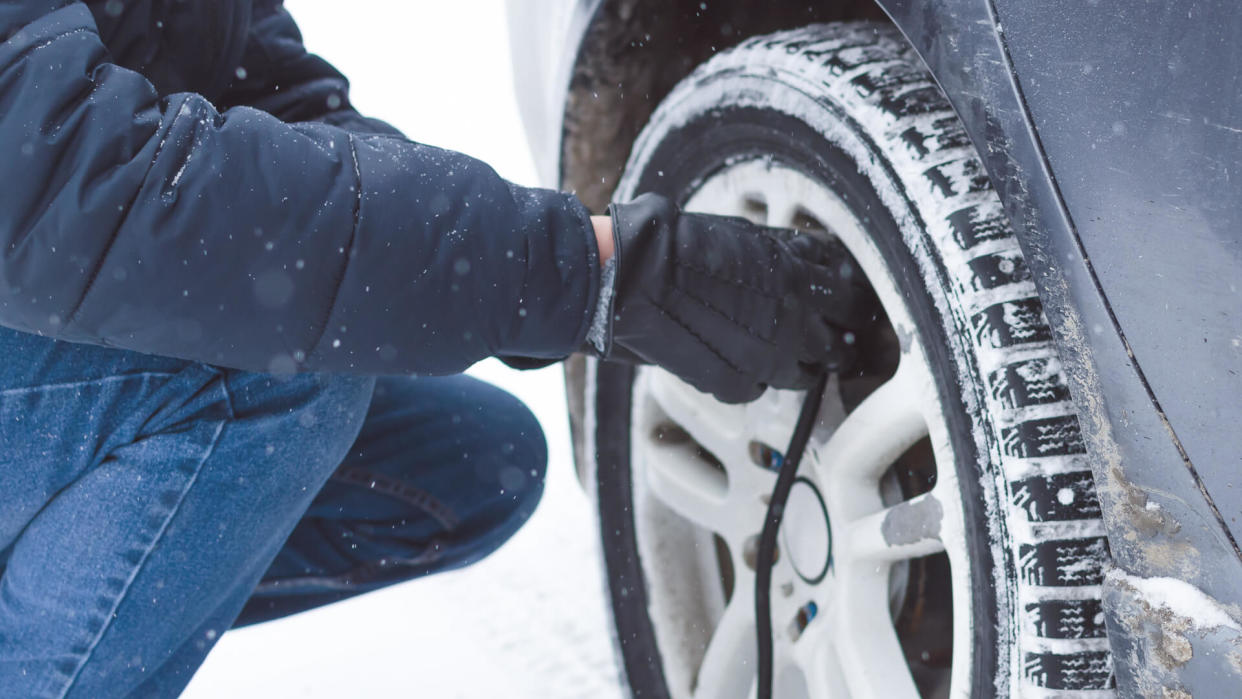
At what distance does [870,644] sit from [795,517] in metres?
0.20

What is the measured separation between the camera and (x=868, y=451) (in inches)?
44.3

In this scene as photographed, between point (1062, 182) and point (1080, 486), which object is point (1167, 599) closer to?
point (1080, 486)

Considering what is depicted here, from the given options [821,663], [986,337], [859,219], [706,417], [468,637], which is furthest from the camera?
[468,637]

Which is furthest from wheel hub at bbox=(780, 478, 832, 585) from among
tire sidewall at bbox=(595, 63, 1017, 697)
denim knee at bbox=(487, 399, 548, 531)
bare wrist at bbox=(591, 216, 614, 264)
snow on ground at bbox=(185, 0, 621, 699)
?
snow on ground at bbox=(185, 0, 621, 699)

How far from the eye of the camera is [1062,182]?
2.52 feet

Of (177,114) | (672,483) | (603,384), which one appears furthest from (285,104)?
(672,483)

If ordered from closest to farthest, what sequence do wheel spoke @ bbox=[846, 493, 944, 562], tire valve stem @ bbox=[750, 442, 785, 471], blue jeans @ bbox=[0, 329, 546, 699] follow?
1. wheel spoke @ bbox=[846, 493, 944, 562]
2. blue jeans @ bbox=[0, 329, 546, 699]
3. tire valve stem @ bbox=[750, 442, 785, 471]

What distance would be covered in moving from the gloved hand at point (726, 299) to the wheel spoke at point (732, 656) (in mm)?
372

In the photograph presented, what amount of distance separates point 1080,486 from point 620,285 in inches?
18.8

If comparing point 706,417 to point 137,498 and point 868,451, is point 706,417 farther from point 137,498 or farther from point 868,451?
point 137,498

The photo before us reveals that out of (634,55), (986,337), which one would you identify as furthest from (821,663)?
(634,55)

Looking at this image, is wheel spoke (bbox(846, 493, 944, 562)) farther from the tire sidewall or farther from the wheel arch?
the wheel arch

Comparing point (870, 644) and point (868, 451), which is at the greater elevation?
point (868, 451)

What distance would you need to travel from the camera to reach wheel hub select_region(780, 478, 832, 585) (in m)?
1.24
